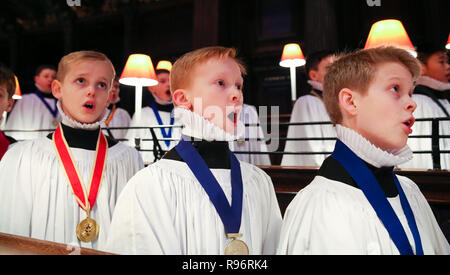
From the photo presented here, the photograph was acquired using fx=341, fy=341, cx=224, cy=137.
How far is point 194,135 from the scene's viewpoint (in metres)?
1.51

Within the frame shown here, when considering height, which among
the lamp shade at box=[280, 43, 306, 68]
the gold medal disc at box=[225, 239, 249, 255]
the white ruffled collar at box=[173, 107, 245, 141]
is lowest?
the gold medal disc at box=[225, 239, 249, 255]

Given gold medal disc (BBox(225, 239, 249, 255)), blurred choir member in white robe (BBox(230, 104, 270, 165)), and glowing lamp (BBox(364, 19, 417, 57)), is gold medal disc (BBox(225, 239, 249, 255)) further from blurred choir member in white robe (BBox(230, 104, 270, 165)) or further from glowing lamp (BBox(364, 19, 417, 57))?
glowing lamp (BBox(364, 19, 417, 57))

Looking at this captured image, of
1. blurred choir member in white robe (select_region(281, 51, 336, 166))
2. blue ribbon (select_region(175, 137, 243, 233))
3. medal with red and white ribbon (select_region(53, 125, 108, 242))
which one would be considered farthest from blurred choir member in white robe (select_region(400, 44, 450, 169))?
medal with red and white ribbon (select_region(53, 125, 108, 242))

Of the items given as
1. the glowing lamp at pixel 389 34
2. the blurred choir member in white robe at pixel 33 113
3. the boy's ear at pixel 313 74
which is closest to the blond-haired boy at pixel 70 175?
the glowing lamp at pixel 389 34

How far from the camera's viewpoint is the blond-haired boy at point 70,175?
1.82m

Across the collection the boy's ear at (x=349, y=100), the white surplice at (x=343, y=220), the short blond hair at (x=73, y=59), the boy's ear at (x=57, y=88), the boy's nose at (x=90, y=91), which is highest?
the short blond hair at (x=73, y=59)

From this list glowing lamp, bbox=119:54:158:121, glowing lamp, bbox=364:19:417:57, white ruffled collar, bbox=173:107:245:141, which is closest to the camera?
white ruffled collar, bbox=173:107:245:141

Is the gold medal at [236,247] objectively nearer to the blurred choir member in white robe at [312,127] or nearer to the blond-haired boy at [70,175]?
the blond-haired boy at [70,175]

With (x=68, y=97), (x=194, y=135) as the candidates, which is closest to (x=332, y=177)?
(x=194, y=135)

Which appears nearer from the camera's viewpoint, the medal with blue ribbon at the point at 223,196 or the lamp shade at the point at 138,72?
the medal with blue ribbon at the point at 223,196

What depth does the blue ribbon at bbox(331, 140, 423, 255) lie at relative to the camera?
3.84 ft

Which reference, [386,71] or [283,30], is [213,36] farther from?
[386,71]

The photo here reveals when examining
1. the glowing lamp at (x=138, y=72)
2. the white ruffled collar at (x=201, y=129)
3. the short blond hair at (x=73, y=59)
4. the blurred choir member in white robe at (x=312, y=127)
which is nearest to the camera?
the white ruffled collar at (x=201, y=129)

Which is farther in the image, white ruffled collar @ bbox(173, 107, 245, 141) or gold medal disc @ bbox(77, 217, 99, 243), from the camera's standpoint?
gold medal disc @ bbox(77, 217, 99, 243)
